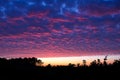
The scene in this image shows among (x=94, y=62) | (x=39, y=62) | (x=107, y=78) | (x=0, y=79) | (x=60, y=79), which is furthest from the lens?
(x=39, y=62)

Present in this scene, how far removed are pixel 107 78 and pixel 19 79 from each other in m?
20.8

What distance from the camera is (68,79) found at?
6038 centimetres

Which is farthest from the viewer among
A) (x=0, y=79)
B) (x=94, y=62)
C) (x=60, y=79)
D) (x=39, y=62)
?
(x=39, y=62)

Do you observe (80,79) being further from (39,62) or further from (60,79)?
(39,62)

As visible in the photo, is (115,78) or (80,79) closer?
(115,78)

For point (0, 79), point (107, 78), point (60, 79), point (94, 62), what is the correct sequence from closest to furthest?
point (0, 79), point (107, 78), point (60, 79), point (94, 62)

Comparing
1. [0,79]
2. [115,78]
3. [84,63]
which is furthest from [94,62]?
[0,79]

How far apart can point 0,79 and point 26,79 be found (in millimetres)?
7928

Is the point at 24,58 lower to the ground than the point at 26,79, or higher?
higher

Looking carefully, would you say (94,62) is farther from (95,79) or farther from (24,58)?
(24,58)

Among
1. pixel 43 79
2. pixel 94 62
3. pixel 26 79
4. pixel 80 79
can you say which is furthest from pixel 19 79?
pixel 94 62

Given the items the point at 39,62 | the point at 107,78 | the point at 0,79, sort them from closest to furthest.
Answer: the point at 0,79, the point at 107,78, the point at 39,62

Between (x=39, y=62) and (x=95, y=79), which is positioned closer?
(x=95, y=79)

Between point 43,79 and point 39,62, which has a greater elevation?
point 39,62
